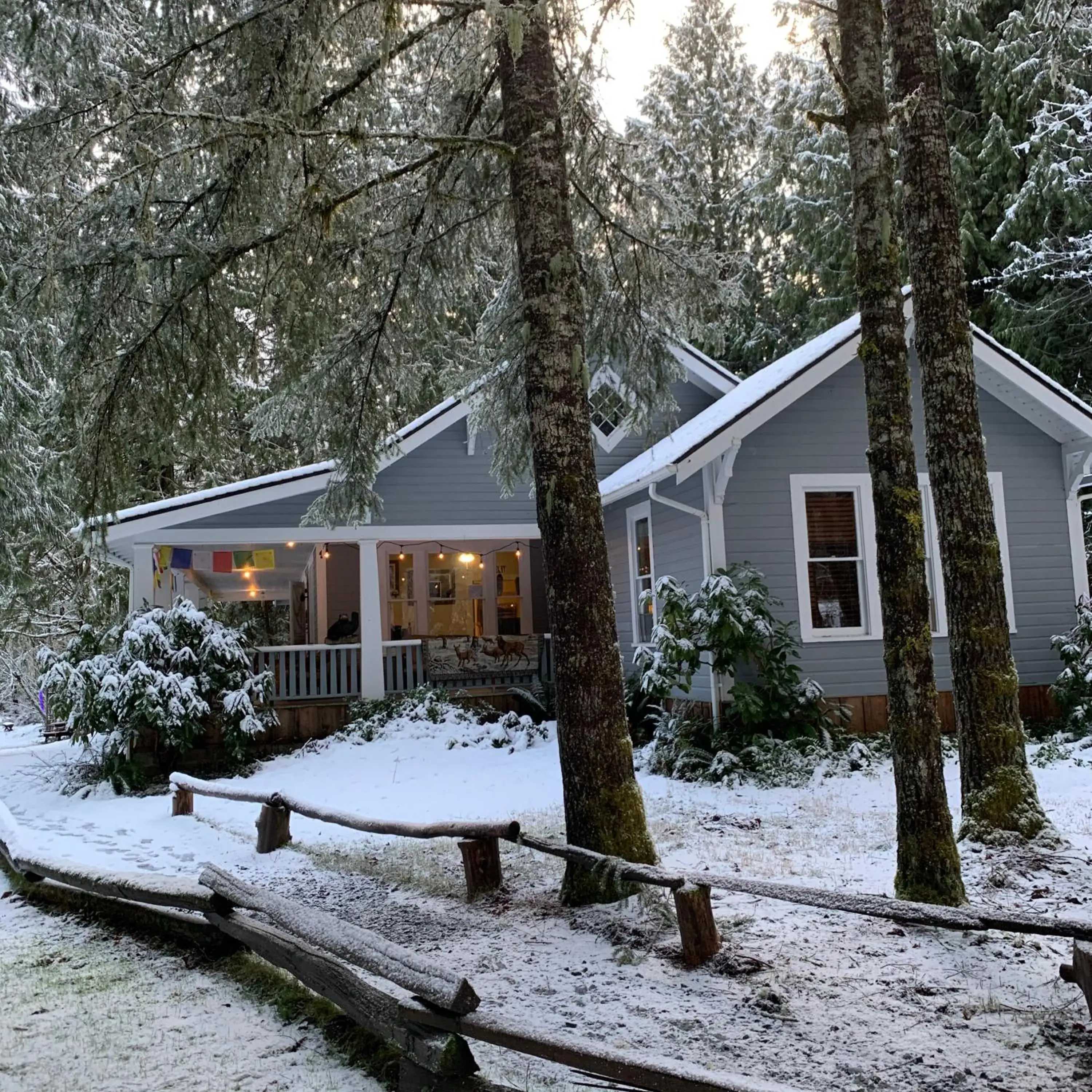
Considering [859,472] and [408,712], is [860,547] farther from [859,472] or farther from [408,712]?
[408,712]

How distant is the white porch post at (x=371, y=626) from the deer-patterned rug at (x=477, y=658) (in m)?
0.84

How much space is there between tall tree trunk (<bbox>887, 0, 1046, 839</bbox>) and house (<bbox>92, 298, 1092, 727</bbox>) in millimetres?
2659

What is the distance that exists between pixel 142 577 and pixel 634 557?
6846 mm

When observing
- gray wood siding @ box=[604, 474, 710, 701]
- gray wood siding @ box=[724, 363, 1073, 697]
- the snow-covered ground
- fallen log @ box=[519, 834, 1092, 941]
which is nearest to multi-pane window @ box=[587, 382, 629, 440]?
gray wood siding @ box=[604, 474, 710, 701]

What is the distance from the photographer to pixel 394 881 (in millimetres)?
6359

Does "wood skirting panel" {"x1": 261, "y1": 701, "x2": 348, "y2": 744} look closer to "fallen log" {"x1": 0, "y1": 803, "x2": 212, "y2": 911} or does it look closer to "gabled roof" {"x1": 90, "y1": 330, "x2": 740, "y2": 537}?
"gabled roof" {"x1": 90, "y1": 330, "x2": 740, "y2": 537}

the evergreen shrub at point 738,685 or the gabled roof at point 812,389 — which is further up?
the gabled roof at point 812,389

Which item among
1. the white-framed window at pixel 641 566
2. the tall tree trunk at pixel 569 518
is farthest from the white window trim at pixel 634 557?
the tall tree trunk at pixel 569 518

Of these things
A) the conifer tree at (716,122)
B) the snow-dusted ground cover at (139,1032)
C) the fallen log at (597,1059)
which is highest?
the conifer tree at (716,122)

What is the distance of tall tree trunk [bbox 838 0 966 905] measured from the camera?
4734 mm

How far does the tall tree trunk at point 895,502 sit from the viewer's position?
473 centimetres

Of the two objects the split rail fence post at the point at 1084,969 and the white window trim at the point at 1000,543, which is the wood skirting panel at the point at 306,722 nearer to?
the white window trim at the point at 1000,543

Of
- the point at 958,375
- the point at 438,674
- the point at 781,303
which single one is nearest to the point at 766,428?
the point at 958,375

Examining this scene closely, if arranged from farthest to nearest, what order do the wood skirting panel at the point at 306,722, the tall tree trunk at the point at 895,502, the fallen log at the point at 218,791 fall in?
1. the wood skirting panel at the point at 306,722
2. the fallen log at the point at 218,791
3. the tall tree trunk at the point at 895,502
